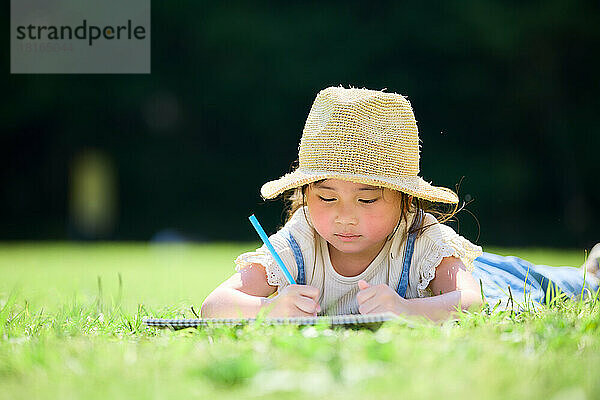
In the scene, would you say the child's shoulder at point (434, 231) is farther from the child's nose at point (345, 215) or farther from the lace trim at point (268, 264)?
the lace trim at point (268, 264)

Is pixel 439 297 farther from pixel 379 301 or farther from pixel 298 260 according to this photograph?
pixel 298 260

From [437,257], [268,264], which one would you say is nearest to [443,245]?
[437,257]

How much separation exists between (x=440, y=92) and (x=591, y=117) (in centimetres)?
200

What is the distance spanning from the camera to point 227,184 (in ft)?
37.2

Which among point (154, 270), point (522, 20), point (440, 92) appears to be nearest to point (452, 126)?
point (440, 92)

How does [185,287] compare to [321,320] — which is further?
[185,287]

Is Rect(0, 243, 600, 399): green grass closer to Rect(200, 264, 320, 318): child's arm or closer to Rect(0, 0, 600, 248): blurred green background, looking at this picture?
Rect(200, 264, 320, 318): child's arm

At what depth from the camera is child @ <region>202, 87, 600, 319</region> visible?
7.23 feet

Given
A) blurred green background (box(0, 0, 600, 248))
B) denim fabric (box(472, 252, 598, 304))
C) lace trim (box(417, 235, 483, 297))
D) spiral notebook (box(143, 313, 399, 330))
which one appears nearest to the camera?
spiral notebook (box(143, 313, 399, 330))

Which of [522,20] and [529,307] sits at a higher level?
[522,20]

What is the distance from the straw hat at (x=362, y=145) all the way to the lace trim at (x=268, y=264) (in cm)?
19

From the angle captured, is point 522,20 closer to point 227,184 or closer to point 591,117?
point 591,117

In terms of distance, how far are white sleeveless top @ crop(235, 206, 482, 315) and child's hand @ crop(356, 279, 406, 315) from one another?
34 centimetres

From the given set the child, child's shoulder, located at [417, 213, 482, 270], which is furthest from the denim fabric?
child's shoulder, located at [417, 213, 482, 270]
